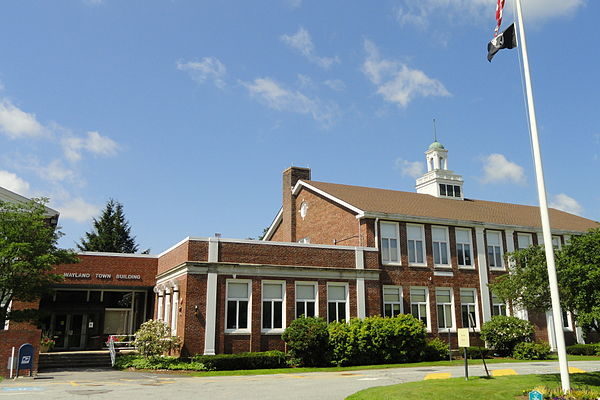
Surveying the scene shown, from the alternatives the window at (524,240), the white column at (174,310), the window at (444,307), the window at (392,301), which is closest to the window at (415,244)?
the window at (392,301)

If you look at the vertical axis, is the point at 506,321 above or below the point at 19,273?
below

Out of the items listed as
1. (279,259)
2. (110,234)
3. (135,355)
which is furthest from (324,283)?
(110,234)

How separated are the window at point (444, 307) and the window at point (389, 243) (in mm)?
3350

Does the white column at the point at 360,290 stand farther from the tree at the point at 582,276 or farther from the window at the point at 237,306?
the tree at the point at 582,276

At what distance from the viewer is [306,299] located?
27891mm

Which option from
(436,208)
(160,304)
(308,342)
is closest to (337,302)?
(308,342)

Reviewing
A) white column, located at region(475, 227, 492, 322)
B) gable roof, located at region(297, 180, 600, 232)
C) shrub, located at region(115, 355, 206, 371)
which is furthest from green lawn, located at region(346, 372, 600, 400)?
white column, located at region(475, 227, 492, 322)

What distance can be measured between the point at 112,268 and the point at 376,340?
15.8 metres

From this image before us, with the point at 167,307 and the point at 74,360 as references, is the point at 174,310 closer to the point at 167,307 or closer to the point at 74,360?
the point at 167,307

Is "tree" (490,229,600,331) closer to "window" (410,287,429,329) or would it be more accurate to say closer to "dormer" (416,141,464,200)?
"window" (410,287,429,329)

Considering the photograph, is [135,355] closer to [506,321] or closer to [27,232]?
[27,232]

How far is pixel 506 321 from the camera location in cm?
2997

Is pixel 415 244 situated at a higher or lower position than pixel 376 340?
higher

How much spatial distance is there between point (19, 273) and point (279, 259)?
11.8 m
